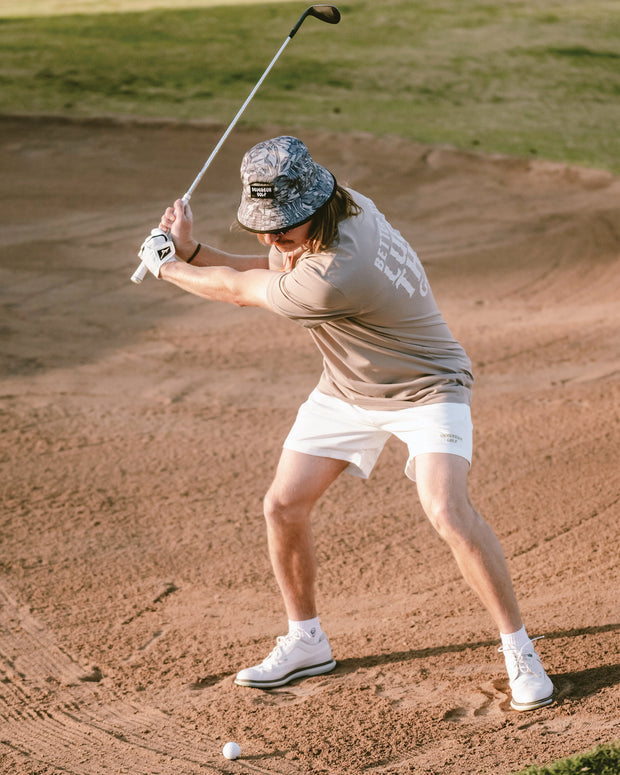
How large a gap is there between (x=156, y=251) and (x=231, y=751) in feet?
6.69

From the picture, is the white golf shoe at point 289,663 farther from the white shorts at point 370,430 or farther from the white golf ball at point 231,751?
the white shorts at point 370,430

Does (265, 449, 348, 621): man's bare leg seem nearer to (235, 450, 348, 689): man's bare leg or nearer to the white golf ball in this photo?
(235, 450, 348, 689): man's bare leg

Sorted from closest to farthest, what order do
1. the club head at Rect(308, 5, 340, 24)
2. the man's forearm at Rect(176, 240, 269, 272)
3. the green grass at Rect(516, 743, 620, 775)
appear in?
the green grass at Rect(516, 743, 620, 775) → the man's forearm at Rect(176, 240, 269, 272) → the club head at Rect(308, 5, 340, 24)

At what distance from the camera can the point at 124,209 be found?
11172 mm

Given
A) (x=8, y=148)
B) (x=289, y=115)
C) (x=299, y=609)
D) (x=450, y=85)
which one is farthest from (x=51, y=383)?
(x=450, y=85)

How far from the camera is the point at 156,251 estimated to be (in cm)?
416

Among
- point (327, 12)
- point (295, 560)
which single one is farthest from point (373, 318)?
point (327, 12)

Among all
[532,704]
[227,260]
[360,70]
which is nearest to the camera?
[532,704]

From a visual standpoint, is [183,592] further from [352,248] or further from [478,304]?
[478,304]

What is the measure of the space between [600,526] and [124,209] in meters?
7.40

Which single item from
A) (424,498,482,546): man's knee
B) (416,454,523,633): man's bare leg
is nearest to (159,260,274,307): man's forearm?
(416,454,523,633): man's bare leg

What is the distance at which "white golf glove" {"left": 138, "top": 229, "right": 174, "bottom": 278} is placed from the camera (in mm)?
4152

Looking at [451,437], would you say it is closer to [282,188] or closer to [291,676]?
[282,188]

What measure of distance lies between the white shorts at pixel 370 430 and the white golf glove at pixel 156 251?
0.87 meters
